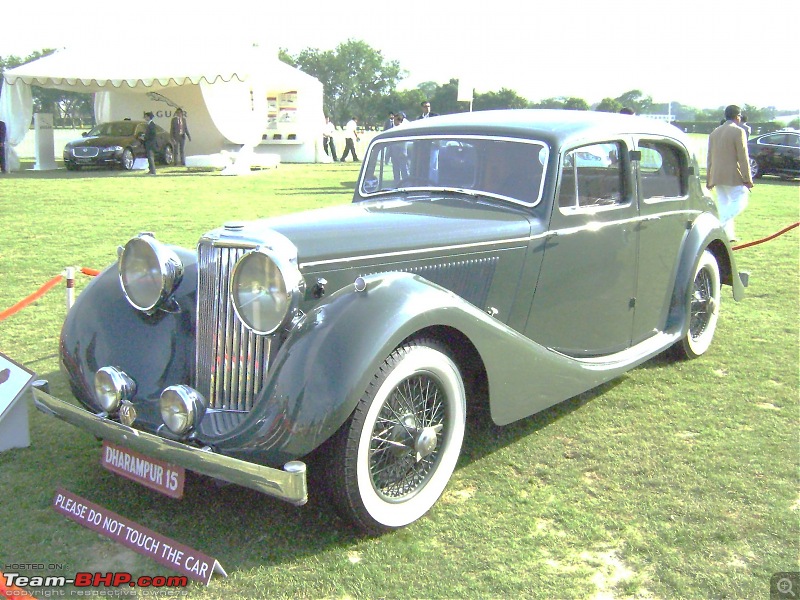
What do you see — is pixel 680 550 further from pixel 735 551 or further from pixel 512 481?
pixel 512 481

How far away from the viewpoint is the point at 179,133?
22188 millimetres

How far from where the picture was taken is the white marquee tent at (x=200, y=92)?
19234 mm

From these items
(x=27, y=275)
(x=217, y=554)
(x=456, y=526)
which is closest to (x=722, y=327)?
(x=456, y=526)

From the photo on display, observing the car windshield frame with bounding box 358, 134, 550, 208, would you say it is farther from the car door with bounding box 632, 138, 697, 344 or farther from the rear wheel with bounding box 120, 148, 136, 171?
the rear wheel with bounding box 120, 148, 136, 171

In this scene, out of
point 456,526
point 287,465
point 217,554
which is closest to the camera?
point 287,465

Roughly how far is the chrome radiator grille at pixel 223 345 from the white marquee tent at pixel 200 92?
17848mm

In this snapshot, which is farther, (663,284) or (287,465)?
(663,284)

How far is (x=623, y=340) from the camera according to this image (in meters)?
4.56

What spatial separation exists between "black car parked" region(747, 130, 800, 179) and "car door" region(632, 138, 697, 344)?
1678cm

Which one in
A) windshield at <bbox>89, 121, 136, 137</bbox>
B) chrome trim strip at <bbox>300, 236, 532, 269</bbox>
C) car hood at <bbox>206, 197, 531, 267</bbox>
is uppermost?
windshield at <bbox>89, 121, 136, 137</bbox>

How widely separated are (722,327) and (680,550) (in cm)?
355

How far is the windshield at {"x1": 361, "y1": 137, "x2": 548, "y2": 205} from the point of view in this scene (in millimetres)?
3986

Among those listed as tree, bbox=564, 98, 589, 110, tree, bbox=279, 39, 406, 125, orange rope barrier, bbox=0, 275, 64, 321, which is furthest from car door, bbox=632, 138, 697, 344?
tree, bbox=279, 39, 406, 125

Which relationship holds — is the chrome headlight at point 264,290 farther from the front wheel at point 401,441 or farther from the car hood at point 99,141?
the car hood at point 99,141
